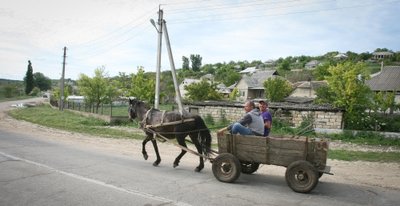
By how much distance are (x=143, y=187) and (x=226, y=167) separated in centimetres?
197

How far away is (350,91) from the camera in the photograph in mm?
22328

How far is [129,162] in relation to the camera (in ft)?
32.3

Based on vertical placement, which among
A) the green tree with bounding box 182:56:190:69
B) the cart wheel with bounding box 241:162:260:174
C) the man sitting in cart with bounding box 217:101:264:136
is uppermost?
the green tree with bounding box 182:56:190:69

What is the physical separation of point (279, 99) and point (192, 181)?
43.3 metres

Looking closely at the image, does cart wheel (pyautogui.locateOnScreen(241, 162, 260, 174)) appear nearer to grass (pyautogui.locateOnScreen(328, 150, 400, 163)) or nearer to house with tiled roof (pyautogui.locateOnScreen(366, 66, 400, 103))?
grass (pyautogui.locateOnScreen(328, 150, 400, 163))

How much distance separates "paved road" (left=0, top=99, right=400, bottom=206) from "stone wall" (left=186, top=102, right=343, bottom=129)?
1374 cm

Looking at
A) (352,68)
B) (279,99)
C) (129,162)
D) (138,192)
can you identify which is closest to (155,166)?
(129,162)

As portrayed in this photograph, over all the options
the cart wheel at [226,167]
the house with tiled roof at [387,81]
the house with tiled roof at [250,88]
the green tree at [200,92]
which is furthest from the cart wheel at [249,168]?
the house with tiled roof at [250,88]

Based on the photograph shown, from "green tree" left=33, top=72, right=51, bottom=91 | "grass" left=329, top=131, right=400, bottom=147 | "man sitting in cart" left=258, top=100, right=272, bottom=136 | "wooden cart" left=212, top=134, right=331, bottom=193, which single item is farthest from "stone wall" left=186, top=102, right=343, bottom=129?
"green tree" left=33, top=72, right=51, bottom=91

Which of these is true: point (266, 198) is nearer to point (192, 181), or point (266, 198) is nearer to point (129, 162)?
point (192, 181)

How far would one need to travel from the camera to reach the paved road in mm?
6087

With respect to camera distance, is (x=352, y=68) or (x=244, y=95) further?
(x=244, y=95)

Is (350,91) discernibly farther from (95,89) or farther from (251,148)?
(95,89)

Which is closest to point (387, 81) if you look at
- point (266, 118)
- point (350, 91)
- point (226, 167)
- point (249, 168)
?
point (350, 91)
